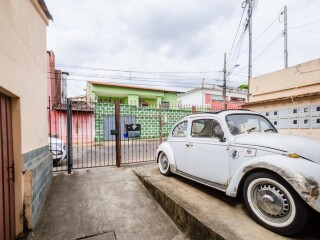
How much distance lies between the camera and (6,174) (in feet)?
8.64

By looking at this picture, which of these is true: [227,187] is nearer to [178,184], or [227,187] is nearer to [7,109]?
[178,184]

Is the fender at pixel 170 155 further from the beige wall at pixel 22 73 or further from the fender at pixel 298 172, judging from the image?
the beige wall at pixel 22 73

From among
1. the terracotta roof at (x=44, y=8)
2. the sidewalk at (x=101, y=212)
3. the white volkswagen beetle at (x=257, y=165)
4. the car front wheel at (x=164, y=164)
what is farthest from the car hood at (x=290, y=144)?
the terracotta roof at (x=44, y=8)

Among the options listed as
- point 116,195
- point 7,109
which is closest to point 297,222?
point 116,195

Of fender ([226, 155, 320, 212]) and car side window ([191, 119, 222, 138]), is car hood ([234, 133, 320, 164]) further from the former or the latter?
car side window ([191, 119, 222, 138])

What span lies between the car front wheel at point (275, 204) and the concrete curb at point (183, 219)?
2.48 feet

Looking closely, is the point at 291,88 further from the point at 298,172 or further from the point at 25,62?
the point at 25,62

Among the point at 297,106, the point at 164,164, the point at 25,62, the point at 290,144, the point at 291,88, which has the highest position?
the point at 291,88

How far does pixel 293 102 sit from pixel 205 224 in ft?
28.7

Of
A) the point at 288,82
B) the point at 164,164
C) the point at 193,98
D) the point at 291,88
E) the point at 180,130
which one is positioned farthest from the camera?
the point at 193,98

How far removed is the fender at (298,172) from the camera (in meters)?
2.22

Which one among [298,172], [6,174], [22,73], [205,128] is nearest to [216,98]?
[205,128]

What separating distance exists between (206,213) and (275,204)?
3.26 feet

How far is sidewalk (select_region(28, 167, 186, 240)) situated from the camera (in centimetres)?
317
